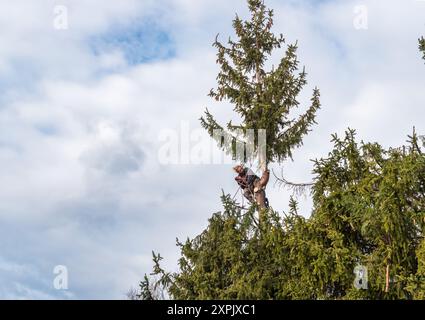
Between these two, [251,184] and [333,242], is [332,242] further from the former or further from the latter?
[251,184]

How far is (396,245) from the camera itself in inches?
531

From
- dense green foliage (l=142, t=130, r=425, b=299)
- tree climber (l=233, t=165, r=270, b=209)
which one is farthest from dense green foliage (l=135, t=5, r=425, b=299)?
tree climber (l=233, t=165, r=270, b=209)

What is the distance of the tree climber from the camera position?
21.2 meters

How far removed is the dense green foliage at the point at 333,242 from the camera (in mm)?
13500

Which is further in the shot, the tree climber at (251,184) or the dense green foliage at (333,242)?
the tree climber at (251,184)

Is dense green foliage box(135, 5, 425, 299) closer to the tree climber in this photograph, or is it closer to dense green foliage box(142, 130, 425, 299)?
dense green foliage box(142, 130, 425, 299)

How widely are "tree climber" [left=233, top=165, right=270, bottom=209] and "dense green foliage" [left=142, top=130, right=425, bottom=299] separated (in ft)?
13.0

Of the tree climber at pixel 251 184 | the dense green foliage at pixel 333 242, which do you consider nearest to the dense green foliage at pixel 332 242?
the dense green foliage at pixel 333 242

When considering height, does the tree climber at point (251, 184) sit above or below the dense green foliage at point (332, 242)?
above

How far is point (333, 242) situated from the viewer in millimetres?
13891

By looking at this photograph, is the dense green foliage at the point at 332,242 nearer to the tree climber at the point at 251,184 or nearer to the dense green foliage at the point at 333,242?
the dense green foliage at the point at 333,242

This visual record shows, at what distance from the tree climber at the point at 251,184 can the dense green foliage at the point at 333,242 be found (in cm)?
397
